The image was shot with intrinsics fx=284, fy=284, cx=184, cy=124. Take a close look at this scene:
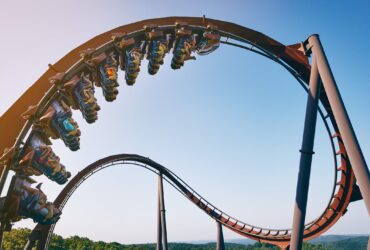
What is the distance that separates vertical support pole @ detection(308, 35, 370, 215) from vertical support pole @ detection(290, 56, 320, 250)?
314 millimetres

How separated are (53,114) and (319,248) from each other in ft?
375

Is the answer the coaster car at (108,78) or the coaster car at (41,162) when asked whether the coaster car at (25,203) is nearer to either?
the coaster car at (41,162)

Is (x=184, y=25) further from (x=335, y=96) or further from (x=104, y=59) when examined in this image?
(x=335, y=96)

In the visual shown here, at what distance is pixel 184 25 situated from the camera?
6.04m

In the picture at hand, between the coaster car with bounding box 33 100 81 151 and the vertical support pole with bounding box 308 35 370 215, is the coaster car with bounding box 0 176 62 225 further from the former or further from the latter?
the vertical support pole with bounding box 308 35 370 215

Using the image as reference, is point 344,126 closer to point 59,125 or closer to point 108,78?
point 108,78

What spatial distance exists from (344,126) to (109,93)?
4.08 metres

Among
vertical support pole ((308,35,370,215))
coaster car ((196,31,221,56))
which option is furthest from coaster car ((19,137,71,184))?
vertical support pole ((308,35,370,215))

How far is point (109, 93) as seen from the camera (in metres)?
4.98

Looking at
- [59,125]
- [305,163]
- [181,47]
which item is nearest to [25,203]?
[59,125]

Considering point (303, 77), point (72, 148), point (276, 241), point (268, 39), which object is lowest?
point (276, 241)

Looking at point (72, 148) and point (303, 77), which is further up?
point (303, 77)

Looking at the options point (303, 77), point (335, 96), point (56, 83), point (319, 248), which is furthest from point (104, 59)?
point (319, 248)

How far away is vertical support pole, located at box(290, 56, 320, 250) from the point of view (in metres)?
5.36
